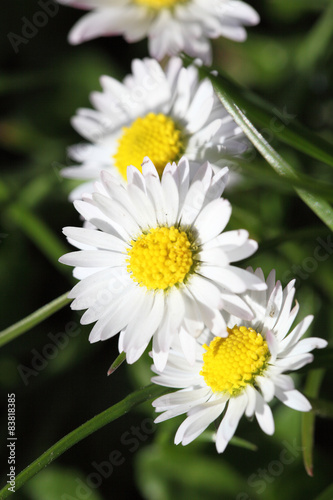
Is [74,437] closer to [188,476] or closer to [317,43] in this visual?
[188,476]

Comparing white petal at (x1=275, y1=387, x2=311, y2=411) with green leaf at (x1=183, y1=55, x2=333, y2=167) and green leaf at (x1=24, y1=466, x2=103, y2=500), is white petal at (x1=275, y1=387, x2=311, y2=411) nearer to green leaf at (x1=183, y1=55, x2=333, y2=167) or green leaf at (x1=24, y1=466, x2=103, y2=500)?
green leaf at (x1=183, y1=55, x2=333, y2=167)

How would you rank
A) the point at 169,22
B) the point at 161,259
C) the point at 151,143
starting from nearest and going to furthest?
the point at 161,259, the point at 151,143, the point at 169,22

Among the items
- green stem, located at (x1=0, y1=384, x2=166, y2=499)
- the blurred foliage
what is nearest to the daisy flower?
the blurred foliage

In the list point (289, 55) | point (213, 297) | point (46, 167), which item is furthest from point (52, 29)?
point (213, 297)

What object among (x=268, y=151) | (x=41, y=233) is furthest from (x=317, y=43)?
(x=41, y=233)

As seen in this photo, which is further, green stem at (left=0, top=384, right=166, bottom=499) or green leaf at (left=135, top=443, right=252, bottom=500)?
green leaf at (left=135, top=443, right=252, bottom=500)

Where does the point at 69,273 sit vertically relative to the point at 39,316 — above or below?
below

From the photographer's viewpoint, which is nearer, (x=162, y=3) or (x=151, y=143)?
(x=151, y=143)
